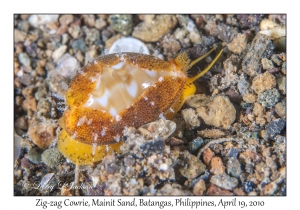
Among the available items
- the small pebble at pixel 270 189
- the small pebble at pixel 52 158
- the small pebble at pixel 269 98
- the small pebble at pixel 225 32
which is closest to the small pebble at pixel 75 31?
the small pebble at pixel 52 158

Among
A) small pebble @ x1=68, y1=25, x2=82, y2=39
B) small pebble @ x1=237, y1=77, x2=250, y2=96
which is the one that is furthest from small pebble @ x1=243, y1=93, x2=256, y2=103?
small pebble @ x1=68, y1=25, x2=82, y2=39

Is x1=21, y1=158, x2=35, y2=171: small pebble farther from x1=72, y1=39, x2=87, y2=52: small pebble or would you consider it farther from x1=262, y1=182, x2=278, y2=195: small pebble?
x1=262, y1=182, x2=278, y2=195: small pebble

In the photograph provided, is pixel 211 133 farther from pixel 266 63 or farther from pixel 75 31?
pixel 75 31

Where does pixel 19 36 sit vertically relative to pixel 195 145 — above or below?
above

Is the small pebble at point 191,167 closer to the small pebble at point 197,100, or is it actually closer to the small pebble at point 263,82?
the small pebble at point 197,100

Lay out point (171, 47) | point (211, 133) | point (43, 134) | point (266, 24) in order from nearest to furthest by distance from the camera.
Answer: point (211, 133) → point (43, 134) → point (266, 24) → point (171, 47)

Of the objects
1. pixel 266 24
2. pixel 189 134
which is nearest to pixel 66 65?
pixel 189 134

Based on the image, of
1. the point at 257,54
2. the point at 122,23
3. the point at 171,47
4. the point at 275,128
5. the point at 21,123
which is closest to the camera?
the point at 275,128
